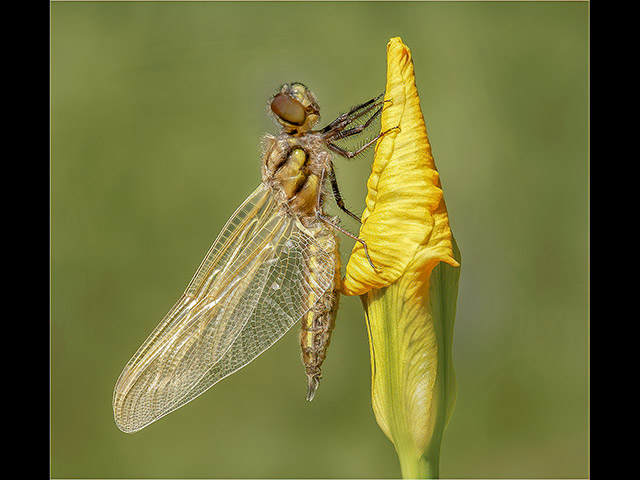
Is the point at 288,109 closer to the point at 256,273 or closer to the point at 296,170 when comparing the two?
the point at 296,170

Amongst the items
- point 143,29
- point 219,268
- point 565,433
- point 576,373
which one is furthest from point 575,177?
point 143,29

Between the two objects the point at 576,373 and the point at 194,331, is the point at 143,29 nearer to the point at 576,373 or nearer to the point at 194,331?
the point at 194,331

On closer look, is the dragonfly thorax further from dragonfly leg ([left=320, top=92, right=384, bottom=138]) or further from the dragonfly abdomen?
the dragonfly abdomen

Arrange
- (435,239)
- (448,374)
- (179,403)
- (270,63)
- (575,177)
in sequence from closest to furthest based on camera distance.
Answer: (435,239)
(448,374)
(179,403)
(575,177)
(270,63)

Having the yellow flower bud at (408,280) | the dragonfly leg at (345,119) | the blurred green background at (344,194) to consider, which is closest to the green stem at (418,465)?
the yellow flower bud at (408,280)

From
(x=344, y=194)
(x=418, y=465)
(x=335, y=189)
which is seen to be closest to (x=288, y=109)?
(x=335, y=189)

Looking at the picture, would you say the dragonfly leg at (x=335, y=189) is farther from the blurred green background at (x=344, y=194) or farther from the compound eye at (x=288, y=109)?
the blurred green background at (x=344, y=194)

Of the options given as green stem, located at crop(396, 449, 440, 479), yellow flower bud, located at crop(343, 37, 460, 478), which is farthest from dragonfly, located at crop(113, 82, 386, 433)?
green stem, located at crop(396, 449, 440, 479)
